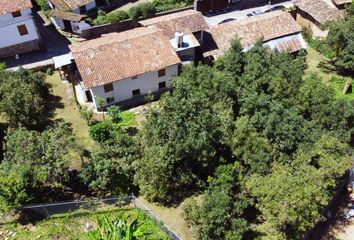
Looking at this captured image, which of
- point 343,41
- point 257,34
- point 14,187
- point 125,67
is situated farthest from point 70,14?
point 343,41

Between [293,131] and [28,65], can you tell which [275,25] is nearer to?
[293,131]

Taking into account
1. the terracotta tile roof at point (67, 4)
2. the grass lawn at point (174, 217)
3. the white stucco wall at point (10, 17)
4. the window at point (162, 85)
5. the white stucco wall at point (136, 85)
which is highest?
the white stucco wall at point (10, 17)

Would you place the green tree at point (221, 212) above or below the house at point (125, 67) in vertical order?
below

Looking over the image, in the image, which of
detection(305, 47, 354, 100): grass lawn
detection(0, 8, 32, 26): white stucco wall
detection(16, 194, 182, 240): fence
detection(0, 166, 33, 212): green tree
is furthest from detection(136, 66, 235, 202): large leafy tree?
detection(0, 8, 32, 26): white stucco wall

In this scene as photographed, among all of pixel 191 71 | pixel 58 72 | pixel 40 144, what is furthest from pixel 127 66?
pixel 40 144

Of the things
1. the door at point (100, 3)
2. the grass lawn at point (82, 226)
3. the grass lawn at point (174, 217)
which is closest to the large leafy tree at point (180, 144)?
the grass lawn at point (174, 217)

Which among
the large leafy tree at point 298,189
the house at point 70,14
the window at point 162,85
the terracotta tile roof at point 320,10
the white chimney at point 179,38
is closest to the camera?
the large leafy tree at point 298,189

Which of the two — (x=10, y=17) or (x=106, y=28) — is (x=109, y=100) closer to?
(x=106, y=28)

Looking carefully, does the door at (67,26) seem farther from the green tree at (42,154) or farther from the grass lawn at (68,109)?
the green tree at (42,154)
